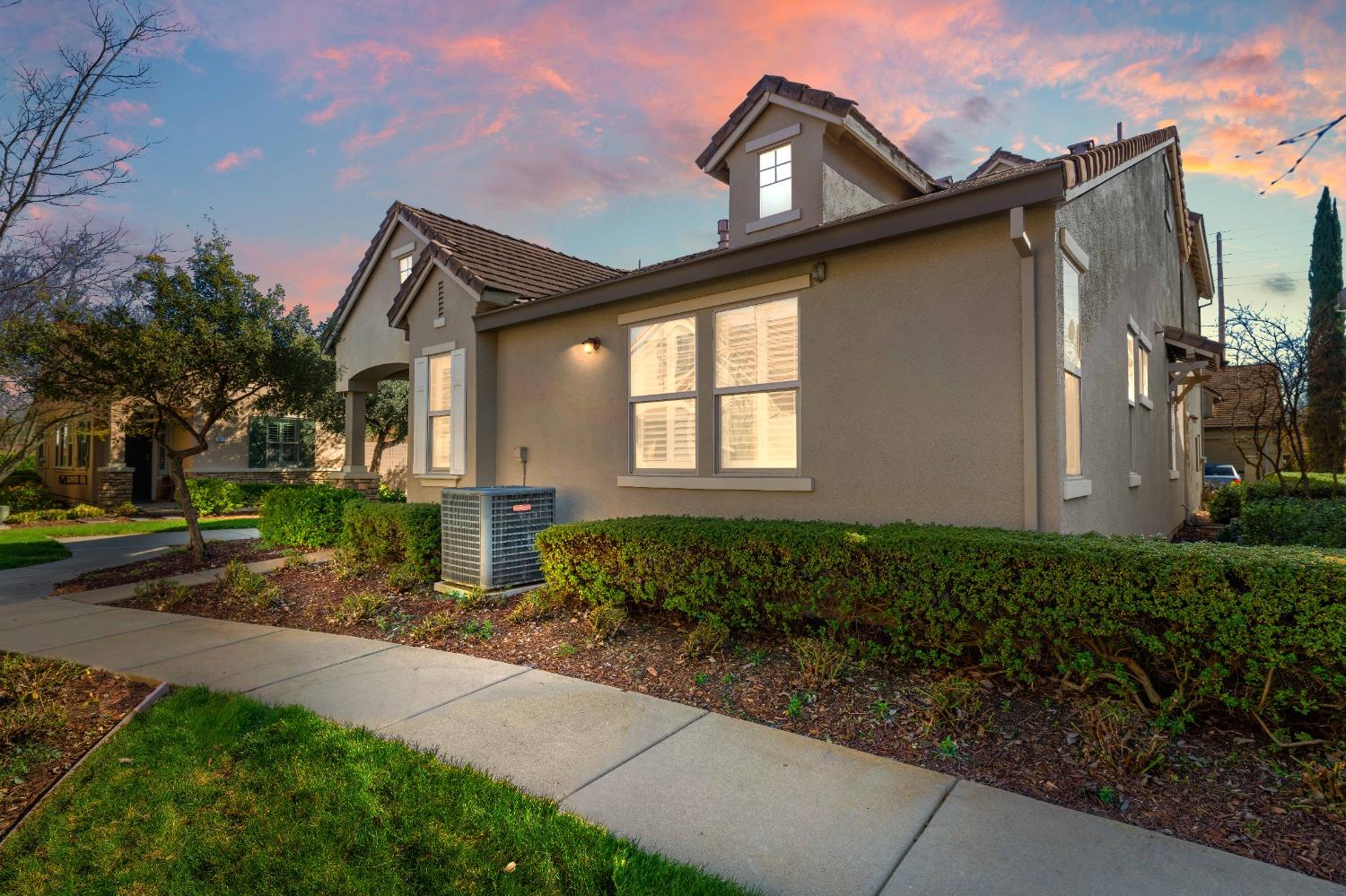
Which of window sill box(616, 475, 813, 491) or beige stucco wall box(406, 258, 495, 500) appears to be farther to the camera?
beige stucco wall box(406, 258, 495, 500)

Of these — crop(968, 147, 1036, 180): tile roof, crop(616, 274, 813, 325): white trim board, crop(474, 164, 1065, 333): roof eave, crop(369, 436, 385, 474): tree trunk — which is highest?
Answer: crop(968, 147, 1036, 180): tile roof

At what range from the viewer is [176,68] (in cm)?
648

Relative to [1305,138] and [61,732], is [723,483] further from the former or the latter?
[61,732]

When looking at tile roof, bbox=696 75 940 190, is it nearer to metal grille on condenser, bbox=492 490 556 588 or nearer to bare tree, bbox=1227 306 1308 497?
metal grille on condenser, bbox=492 490 556 588

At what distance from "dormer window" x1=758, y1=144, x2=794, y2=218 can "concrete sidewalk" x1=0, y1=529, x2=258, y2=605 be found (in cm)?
1006

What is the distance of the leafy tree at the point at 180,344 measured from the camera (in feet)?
29.4

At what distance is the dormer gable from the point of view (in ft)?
25.2

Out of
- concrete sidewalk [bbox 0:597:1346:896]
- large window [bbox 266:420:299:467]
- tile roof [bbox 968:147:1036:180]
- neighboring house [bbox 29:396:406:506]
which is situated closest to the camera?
concrete sidewalk [bbox 0:597:1346:896]

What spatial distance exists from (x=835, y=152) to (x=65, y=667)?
878 cm

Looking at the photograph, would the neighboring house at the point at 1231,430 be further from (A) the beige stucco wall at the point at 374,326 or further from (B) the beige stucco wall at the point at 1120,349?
(A) the beige stucco wall at the point at 374,326

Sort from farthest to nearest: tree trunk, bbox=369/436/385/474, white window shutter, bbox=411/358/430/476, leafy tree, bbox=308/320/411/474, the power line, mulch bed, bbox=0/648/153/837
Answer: tree trunk, bbox=369/436/385/474 < leafy tree, bbox=308/320/411/474 < white window shutter, bbox=411/358/430/476 < mulch bed, bbox=0/648/153/837 < the power line

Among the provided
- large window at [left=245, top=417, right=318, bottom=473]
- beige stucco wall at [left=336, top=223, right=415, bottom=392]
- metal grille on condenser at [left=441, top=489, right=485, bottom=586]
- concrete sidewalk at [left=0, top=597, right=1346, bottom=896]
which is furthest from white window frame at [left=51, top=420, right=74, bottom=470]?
concrete sidewalk at [left=0, top=597, right=1346, bottom=896]

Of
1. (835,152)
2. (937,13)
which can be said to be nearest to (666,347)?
(835,152)

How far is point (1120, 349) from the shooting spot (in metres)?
7.61
